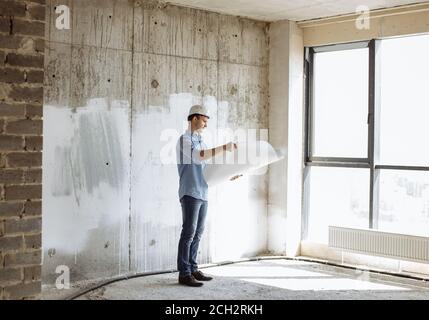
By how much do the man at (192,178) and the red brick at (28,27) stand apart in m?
2.24

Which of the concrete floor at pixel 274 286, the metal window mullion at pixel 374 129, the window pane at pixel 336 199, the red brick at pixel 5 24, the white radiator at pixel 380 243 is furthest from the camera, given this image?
the window pane at pixel 336 199

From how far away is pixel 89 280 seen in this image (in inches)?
220

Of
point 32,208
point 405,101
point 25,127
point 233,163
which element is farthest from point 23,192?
point 405,101

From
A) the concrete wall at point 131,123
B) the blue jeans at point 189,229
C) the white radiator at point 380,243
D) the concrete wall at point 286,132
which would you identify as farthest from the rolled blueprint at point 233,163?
the white radiator at point 380,243

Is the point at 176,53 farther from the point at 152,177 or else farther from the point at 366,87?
the point at 366,87

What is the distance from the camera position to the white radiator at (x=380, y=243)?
593cm

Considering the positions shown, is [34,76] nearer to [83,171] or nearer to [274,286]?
[83,171]

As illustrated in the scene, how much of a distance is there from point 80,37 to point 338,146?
10.2 ft

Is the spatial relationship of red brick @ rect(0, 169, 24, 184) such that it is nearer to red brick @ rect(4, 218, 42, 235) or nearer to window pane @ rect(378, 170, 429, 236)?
red brick @ rect(4, 218, 42, 235)

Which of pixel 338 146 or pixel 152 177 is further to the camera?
pixel 338 146

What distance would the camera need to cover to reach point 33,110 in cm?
321

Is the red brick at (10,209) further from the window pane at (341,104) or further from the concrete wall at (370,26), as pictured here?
the concrete wall at (370,26)

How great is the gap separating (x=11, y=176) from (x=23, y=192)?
0.11 meters
